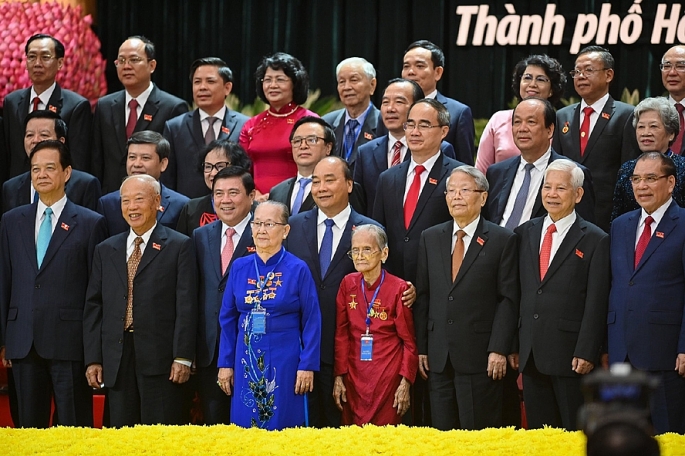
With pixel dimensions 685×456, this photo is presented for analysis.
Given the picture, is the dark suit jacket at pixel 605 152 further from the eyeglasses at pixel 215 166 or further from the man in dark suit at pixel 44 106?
the man in dark suit at pixel 44 106

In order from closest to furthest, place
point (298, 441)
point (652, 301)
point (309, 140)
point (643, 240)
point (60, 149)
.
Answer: point (298, 441), point (652, 301), point (643, 240), point (60, 149), point (309, 140)

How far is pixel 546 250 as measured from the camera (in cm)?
458

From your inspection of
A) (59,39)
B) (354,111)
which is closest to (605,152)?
(354,111)

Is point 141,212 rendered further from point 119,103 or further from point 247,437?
point 247,437

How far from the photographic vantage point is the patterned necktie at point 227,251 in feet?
16.2

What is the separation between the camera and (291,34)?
8.23m

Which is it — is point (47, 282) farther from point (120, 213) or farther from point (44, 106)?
point (44, 106)

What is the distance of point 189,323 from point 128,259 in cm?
44

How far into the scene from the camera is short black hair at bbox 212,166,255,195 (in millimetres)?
4992

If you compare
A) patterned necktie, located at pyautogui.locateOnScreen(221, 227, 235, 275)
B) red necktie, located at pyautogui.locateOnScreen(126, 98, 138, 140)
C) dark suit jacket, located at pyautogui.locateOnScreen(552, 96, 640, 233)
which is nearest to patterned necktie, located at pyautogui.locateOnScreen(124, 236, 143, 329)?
patterned necktie, located at pyautogui.locateOnScreen(221, 227, 235, 275)

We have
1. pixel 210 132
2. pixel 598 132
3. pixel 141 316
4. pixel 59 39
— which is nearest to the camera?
pixel 141 316

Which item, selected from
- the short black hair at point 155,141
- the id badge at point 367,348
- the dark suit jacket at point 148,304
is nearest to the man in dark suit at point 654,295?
the id badge at point 367,348

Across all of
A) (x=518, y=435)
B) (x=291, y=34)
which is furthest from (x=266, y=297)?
(x=291, y=34)

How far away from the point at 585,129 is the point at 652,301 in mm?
1375
